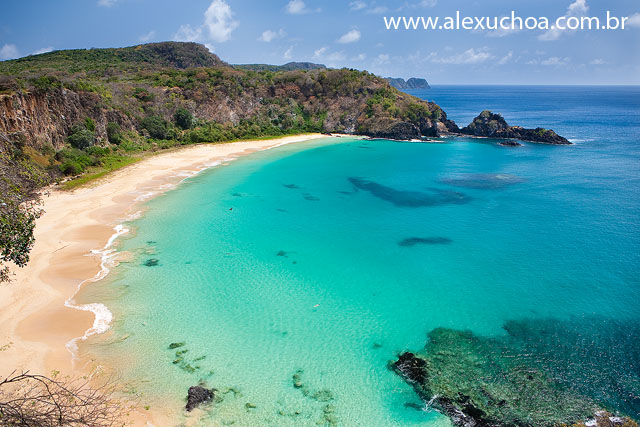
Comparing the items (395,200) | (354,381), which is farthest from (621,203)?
(354,381)

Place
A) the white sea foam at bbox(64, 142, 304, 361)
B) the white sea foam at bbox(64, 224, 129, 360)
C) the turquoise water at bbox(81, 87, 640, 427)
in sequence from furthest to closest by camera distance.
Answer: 1. the white sea foam at bbox(64, 142, 304, 361)
2. the white sea foam at bbox(64, 224, 129, 360)
3. the turquoise water at bbox(81, 87, 640, 427)

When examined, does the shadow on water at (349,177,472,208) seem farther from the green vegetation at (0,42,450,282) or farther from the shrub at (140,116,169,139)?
the shrub at (140,116,169,139)

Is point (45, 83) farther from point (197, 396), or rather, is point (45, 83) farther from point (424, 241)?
point (197, 396)

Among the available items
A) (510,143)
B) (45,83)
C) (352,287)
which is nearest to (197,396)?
(352,287)

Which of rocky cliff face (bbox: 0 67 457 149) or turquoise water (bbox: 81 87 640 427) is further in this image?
rocky cliff face (bbox: 0 67 457 149)

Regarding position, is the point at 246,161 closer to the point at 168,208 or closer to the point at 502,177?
the point at 168,208

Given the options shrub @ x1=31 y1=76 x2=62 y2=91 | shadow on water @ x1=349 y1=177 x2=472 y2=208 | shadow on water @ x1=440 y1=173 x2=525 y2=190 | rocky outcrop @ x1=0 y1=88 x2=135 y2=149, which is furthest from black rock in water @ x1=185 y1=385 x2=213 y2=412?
shrub @ x1=31 y1=76 x2=62 y2=91
